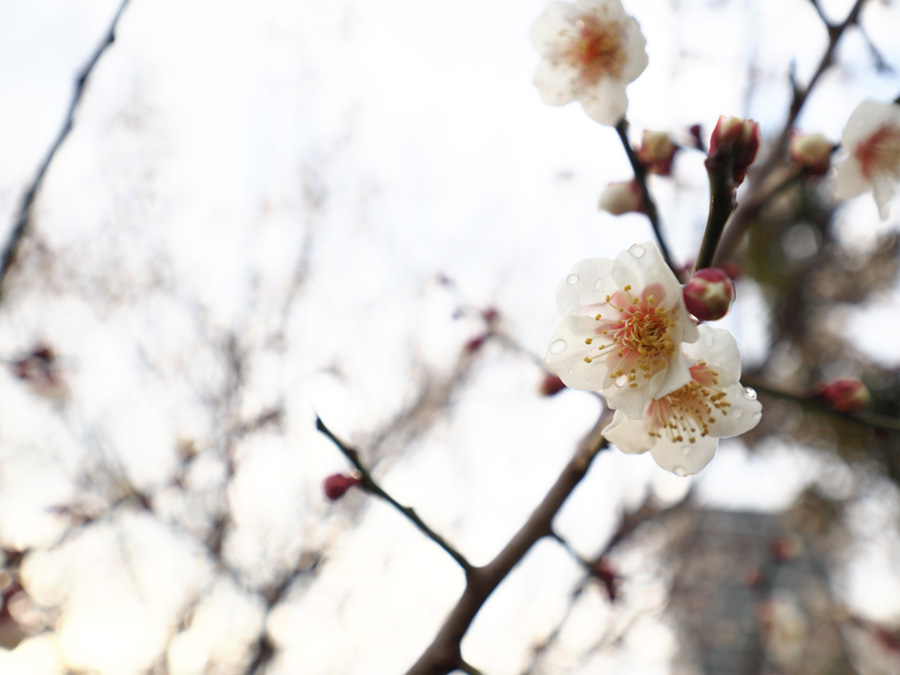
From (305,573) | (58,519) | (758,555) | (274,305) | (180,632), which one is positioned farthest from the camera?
(758,555)

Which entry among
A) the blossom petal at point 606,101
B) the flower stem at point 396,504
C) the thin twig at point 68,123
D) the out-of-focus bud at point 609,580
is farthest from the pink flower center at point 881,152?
the thin twig at point 68,123

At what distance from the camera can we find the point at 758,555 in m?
6.73

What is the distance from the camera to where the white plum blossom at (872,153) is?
94cm

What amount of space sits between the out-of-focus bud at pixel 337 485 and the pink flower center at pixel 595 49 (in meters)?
0.80

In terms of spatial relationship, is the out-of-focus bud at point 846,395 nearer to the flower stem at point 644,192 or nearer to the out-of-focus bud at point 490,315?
the flower stem at point 644,192

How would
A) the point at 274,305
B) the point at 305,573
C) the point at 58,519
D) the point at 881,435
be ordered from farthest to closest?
the point at 274,305 → the point at 305,573 → the point at 58,519 → the point at 881,435

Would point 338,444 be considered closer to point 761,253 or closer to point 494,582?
point 494,582

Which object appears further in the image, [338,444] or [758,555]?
[758,555]

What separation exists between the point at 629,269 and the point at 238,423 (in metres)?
4.08

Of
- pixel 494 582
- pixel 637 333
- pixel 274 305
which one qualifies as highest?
pixel 637 333

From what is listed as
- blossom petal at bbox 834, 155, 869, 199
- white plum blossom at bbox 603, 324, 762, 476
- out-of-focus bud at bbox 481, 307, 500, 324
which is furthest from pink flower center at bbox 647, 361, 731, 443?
out-of-focus bud at bbox 481, 307, 500, 324

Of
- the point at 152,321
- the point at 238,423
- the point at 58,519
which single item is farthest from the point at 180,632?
the point at 152,321

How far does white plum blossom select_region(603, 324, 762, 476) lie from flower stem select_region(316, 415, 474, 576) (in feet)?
0.68

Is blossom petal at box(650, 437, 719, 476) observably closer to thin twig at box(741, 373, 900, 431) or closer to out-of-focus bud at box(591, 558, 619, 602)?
thin twig at box(741, 373, 900, 431)
